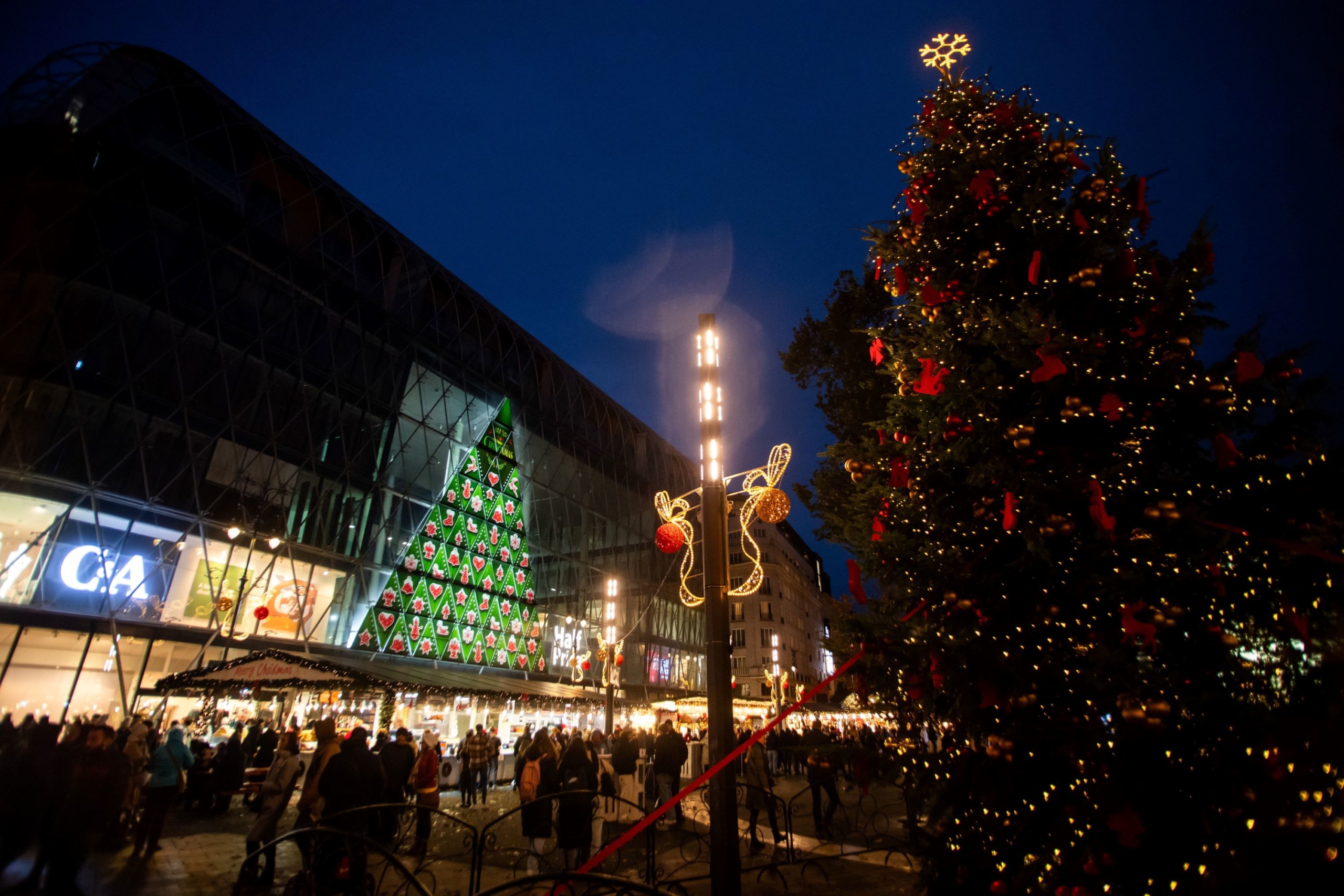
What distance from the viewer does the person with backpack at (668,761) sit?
495 inches

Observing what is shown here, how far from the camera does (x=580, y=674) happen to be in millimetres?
36844

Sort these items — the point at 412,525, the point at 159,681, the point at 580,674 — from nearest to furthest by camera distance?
the point at 159,681 → the point at 412,525 → the point at 580,674

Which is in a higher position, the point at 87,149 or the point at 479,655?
the point at 87,149

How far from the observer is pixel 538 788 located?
30.0 ft

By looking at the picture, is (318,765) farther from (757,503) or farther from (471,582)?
(471,582)

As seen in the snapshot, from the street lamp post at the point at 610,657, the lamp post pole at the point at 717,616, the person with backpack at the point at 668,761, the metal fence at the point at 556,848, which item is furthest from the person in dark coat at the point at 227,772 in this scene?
the lamp post pole at the point at 717,616

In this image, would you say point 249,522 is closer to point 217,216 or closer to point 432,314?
point 217,216

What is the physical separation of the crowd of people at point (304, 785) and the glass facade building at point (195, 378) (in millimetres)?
7430

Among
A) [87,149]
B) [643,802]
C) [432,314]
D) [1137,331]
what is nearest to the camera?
[1137,331]

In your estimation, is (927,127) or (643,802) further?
(643,802)

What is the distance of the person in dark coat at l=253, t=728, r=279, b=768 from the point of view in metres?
15.5

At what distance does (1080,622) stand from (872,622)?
1.33 metres

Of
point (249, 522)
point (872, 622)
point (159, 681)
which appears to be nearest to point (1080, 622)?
point (872, 622)

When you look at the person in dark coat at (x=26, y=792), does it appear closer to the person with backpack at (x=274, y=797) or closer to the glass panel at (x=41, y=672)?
the person with backpack at (x=274, y=797)
